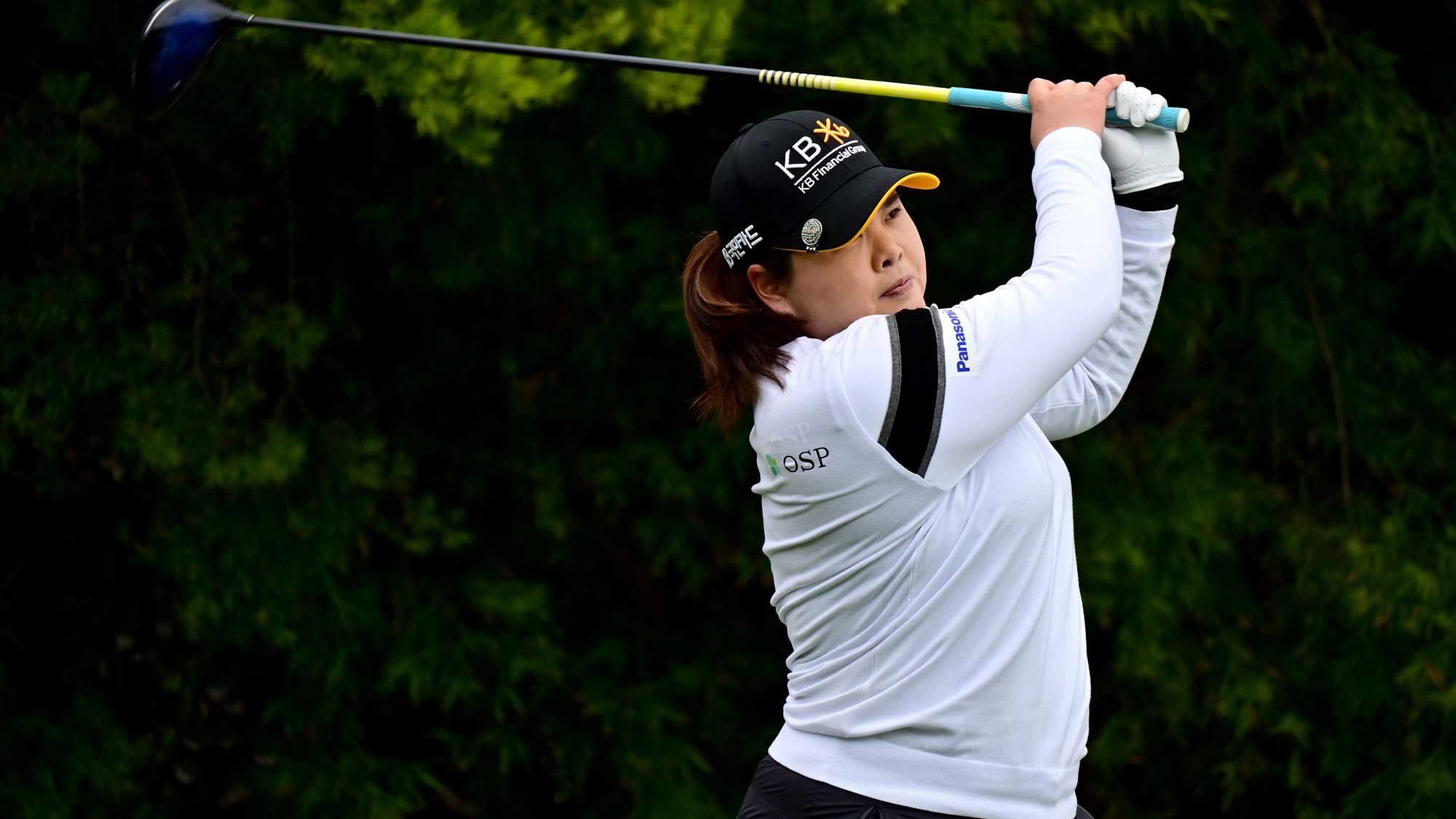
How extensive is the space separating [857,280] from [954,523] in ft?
0.98

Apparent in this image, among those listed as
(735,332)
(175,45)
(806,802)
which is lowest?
(806,802)

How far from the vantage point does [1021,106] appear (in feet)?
5.84

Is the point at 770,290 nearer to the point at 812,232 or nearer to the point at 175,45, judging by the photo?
the point at 812,232

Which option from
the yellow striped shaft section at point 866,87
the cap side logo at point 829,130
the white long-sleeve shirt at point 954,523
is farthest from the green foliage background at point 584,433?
the white long-sleeve shirt at point 954,523

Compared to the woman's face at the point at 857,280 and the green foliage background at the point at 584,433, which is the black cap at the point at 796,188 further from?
the green foliage background at the point at 584,433

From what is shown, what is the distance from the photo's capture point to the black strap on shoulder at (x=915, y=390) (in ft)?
→ 5.23

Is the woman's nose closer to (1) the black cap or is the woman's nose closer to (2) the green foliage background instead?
(1) the black cap

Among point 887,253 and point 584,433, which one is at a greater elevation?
point 887,253

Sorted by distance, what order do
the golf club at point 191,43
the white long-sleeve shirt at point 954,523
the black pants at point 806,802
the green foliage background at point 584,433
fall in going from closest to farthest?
the white long-sleeve shirt at point 954,523 → the black pants at point 806,802 → the golf club at point 191,43 → the green foliage background at point 584,433

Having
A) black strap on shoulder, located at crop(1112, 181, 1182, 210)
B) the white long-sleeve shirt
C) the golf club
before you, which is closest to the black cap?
the white long-sleeve shirt

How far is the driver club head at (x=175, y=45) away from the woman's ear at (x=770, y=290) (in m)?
1.15

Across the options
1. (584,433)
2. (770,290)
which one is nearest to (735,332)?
(770,290)

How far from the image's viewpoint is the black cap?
5.70 feet

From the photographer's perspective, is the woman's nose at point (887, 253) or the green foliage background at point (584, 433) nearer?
the woman's nose at point (887, 253)
